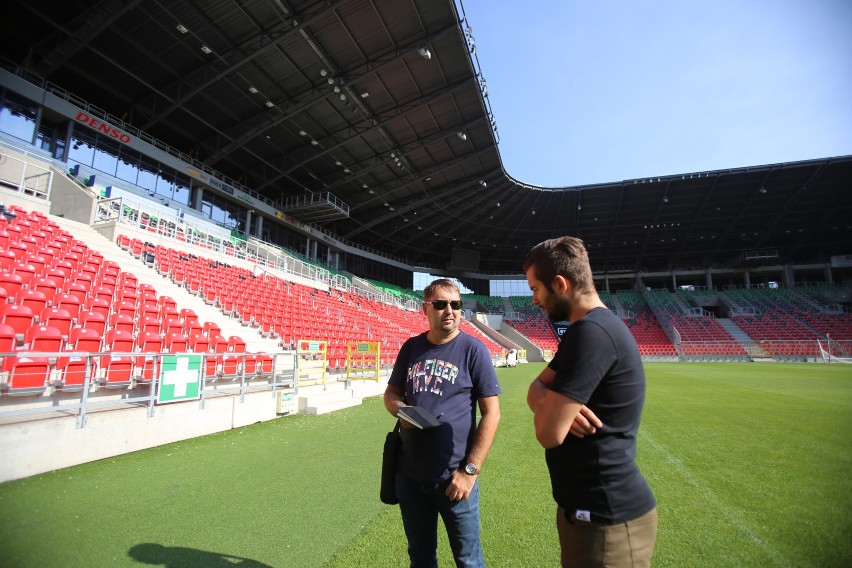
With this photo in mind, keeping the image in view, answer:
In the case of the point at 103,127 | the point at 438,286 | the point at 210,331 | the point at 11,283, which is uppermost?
the point at 103,127

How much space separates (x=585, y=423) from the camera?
135 centimetres

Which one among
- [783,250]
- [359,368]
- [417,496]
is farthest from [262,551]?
[783,250]

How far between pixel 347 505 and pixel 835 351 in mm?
43776

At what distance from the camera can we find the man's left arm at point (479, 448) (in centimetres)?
187

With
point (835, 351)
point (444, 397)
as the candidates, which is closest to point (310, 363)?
point (444, 397)

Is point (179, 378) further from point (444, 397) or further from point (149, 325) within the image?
point (444, 397)

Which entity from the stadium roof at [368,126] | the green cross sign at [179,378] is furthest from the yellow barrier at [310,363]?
the stadium roof at [368,126]

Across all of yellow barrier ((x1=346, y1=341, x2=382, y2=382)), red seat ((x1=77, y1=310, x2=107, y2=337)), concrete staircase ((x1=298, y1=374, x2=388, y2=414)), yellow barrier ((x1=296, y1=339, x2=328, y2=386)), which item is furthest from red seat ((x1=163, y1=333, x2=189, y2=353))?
yellow barrier ((x1=346, y1=341, x2=382, y2=382))

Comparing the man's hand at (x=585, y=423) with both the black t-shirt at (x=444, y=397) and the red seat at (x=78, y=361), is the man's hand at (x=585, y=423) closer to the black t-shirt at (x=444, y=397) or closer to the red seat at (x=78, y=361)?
the black t-shirt at (x=444, y=397)

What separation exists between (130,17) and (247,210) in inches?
516

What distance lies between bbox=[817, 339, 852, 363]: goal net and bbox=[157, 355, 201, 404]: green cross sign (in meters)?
42.3

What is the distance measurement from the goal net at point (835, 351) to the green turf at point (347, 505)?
3466 centimetres

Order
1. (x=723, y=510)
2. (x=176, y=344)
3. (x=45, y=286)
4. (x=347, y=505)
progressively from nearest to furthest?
(x=723, y=510) → (x=347, y=505) → (x=176, y=344) → (x=45, y=286)

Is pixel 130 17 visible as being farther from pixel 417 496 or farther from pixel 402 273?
pixel 402 273
